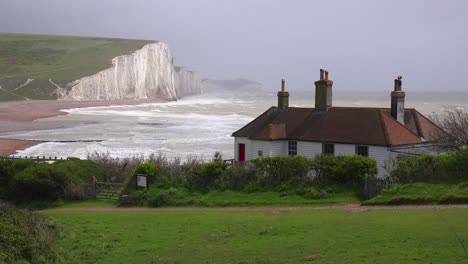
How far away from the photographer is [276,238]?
13867 mm

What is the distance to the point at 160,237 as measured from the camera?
48.8 feet

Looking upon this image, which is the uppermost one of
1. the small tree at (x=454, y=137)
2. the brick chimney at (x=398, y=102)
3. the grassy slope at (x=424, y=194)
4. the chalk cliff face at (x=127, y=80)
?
the chalk cliff face at (x=127, y=80)

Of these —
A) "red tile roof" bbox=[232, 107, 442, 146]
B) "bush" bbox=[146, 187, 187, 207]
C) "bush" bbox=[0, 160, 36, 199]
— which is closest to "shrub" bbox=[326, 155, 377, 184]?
"red tile roof" bbox=[232, 107, 442, 146]

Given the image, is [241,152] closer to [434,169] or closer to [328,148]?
[328,148]

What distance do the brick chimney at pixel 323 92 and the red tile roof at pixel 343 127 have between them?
0.38 metres

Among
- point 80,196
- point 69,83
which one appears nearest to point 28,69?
point 69,83

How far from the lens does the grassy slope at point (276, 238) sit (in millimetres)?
11711

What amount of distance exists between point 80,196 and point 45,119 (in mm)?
69933

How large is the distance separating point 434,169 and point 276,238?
8274 mm

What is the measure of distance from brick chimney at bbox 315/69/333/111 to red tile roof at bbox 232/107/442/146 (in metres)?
0.38

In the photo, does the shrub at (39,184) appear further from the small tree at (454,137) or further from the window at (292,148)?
the small tree at (454,137)

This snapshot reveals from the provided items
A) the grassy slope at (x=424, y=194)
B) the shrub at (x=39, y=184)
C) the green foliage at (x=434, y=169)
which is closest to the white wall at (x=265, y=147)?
the green foliage at (x=434, y=169)

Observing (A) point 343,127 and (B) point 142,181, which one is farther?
(A) point 343,127

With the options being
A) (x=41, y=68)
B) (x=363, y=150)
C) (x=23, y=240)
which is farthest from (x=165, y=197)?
(x=41, y=68)
